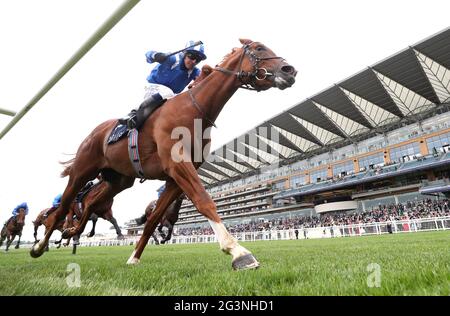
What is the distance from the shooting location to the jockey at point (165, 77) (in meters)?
3.97

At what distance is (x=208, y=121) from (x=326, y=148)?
58698 mm

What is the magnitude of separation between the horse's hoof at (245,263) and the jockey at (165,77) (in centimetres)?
226

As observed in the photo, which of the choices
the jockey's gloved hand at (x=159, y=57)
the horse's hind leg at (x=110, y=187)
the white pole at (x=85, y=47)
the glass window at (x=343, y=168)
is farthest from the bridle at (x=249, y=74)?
the glass window at (x=343, y=168)

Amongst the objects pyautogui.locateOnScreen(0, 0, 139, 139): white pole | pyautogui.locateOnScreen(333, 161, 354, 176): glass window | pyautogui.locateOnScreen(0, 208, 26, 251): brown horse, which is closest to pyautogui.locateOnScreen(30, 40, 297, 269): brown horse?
pyautogui.locateOnScreen(0, 0, 139, 139): white pole

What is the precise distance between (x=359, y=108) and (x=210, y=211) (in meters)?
52.7

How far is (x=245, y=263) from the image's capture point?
252 cm

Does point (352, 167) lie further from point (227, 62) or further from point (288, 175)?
point (227, 62)

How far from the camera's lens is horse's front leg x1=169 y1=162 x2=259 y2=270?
99.7 inches

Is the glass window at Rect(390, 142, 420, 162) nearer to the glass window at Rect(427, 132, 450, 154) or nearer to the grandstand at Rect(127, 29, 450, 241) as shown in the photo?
the grandstand at Rect(127, 29, 450, 241)

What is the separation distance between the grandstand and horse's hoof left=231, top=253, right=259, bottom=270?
33.7 meters

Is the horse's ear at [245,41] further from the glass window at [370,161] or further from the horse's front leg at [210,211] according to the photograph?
the glass window at [370,161]

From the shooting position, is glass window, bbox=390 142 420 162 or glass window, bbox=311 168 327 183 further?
glass window, bbox=311 168 327 183
